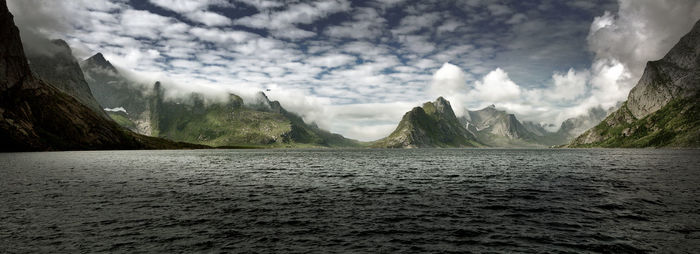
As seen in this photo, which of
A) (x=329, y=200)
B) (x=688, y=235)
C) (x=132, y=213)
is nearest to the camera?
(x=688, y=235)

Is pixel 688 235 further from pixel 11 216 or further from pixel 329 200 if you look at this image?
pixel 11 216

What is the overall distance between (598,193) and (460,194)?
17.2 m

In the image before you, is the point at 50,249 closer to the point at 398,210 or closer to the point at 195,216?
the point at 195,216

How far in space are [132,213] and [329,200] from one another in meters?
18.2

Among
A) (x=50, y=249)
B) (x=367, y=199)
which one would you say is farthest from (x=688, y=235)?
(x=50, y=249)

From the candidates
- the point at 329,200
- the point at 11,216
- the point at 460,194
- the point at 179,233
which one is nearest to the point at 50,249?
the point at 179,233

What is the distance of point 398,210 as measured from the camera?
100 ft

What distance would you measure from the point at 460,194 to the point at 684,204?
20.8 meters

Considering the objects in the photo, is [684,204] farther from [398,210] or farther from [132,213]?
[132,213]

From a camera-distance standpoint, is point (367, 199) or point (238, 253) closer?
point (238, 253)

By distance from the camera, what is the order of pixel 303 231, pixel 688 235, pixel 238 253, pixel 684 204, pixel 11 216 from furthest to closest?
pixel 684 204 → pixel 11 216 → pixel 303 231 → pixel 688 235 → pixel 238 253

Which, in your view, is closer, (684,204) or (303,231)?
(303,231)

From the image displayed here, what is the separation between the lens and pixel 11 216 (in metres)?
27.0

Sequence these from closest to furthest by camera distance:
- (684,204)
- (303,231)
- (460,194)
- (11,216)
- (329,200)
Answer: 1. (303,231)
2. (11,216)
3. (684,204)
4. (329,200)
5. (460,194)
